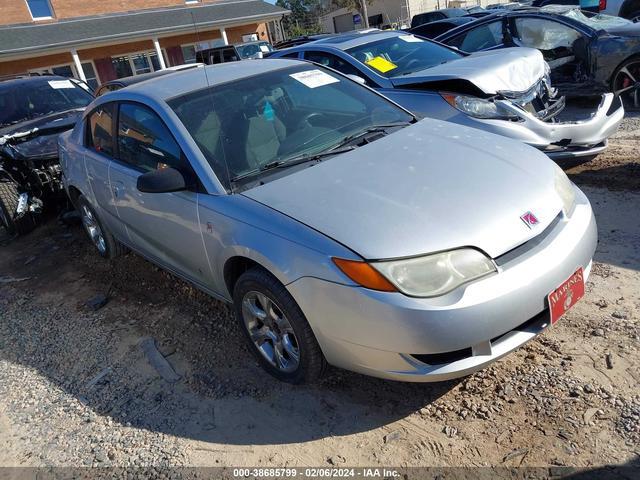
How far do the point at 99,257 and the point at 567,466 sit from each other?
4548mm

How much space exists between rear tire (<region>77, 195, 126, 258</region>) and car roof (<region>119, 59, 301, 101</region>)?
4.21 ft

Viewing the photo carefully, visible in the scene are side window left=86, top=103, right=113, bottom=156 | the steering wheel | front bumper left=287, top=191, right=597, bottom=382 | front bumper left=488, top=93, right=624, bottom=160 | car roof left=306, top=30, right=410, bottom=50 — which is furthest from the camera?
car roof left=306, top=30, right=410, bottom=50

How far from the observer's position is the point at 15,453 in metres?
2.72

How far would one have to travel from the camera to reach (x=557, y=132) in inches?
173

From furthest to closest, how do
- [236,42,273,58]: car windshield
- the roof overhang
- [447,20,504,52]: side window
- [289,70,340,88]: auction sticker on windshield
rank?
the roof overhang, [236,42,273,58]: car windshield, [447,20,504,52]: side window, [289,70,340,88]: auction sticker on windshield

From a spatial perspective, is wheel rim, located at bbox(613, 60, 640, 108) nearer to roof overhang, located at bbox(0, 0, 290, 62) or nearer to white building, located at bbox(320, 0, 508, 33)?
roof overhang, located at bbox(0, 0, 290, 62)

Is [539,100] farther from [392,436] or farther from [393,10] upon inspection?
[393,10]

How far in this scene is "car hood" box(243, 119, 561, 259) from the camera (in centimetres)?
224

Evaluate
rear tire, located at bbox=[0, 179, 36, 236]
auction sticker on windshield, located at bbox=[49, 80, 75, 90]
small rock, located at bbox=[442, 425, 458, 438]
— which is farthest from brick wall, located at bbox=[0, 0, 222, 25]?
small rock, located at bbox=[442, 425, 458, 438]

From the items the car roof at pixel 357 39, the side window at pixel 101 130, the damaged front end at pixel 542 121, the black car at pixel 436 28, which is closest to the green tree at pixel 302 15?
the black car at pixel 436 28

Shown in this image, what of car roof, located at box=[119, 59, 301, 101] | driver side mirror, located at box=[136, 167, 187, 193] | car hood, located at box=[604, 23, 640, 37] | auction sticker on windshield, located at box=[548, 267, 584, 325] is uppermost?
car roof, located at box=[119, 59, 301, 101]

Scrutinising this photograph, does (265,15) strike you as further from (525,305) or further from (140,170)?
(525,305)

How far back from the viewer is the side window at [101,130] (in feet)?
12.6

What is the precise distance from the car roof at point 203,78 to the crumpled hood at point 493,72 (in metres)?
1.83
